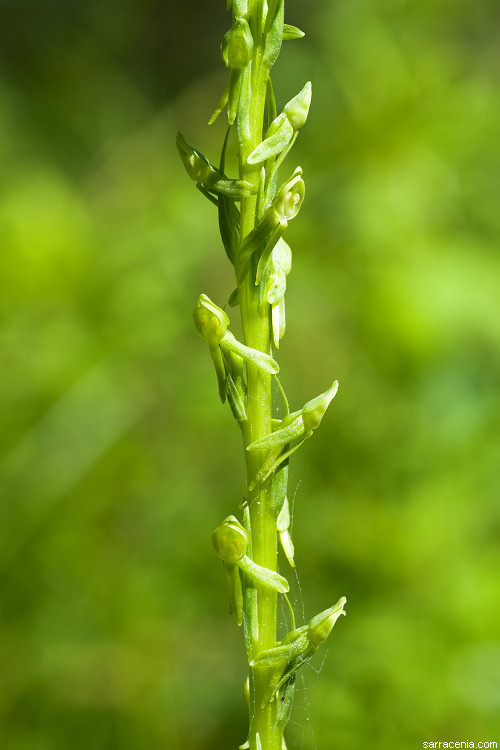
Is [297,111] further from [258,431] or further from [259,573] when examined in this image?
[259,573]

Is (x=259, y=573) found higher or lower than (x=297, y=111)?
lower

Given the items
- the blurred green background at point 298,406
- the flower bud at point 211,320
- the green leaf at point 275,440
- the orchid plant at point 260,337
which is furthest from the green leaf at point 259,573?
the blurred green background at point 298,406


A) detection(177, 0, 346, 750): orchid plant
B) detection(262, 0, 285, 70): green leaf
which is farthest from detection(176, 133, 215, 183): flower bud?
detection(262, 0, 285, 70): green leaf

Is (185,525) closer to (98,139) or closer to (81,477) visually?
(81,477)

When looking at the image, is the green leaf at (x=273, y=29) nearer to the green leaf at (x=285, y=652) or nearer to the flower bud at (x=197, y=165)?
the flower bud at (x=197, y=165)

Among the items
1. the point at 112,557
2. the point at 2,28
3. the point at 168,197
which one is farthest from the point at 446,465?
the point at 2,28

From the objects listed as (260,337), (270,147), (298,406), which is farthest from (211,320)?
(298,406)
